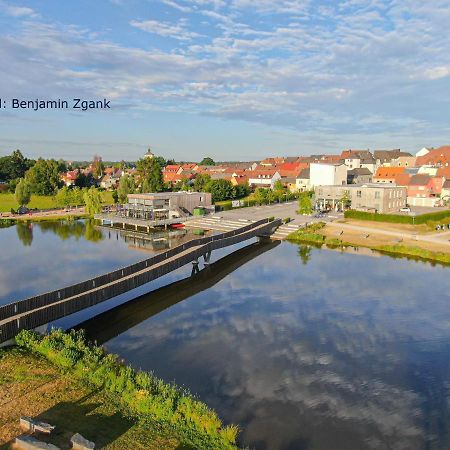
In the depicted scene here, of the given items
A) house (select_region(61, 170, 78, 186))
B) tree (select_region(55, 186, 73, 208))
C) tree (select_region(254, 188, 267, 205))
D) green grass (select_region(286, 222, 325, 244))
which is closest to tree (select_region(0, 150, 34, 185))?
house (select_region(61, 170, 78, 186))

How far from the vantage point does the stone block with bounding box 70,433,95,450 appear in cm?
1119

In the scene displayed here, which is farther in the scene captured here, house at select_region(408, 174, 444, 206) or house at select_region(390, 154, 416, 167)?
house at select_region(390, 154, 416, 167)

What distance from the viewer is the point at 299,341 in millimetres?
20859

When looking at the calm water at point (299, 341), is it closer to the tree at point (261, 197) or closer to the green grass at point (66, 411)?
the green grass at point (66, 411)

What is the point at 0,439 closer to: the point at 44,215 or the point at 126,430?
the point at 126,430

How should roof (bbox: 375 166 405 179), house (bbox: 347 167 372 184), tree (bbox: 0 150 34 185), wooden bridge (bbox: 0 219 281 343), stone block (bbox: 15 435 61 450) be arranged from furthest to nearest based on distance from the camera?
tree (bbox: 0 150 34 185), house (bbox: 347 167 372 184), roof (bbox: 375 166 405 179), wooden bridge (bbox: 0 219 281 343), stone block (bbox: 15 435 61 450)

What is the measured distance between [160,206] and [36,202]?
3466 centimetres

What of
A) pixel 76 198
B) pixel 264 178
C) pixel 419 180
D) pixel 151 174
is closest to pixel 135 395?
pixel 76 198

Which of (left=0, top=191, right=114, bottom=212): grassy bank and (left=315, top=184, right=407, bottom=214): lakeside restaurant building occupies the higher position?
(left=315, top=184, right=407, bottom=214): lakeside restaurant building

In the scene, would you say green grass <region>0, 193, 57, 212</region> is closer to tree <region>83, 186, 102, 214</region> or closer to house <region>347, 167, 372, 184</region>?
tree <region>83, 186, 102, 214</region>

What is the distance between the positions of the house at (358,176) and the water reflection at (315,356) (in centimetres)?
6290

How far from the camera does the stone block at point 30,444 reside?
436 inches

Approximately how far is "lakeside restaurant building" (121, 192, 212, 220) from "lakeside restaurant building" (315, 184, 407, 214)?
20.4 meters

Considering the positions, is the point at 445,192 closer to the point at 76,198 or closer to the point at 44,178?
the point at 76,198
